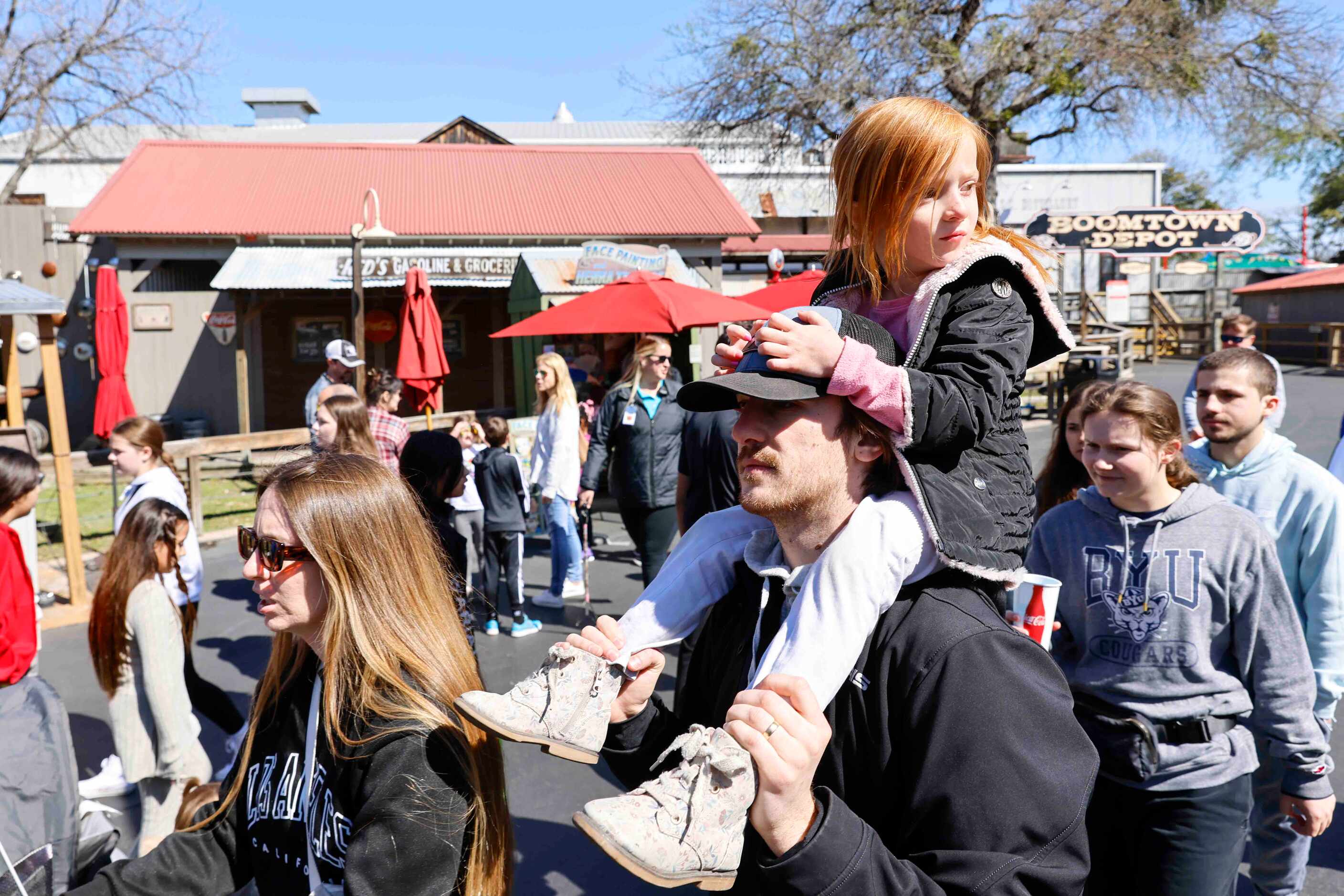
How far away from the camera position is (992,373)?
159 centimetres

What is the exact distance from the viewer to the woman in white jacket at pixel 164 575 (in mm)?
4668

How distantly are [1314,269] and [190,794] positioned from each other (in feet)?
131

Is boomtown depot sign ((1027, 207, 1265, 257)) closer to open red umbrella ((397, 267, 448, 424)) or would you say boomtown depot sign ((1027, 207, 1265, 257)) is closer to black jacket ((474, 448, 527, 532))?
open red umbrella ((397, 267, 448, 424))

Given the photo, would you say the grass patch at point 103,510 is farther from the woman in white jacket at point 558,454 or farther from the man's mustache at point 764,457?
the man's mustache at point 764,457

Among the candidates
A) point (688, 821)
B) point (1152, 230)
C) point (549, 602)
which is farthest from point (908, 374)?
point (1152, 230)

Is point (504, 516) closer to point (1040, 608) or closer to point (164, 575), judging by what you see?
point (164, 575)

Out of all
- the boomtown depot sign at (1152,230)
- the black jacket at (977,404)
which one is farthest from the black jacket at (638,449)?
the boomtown depot sign at (1152,230)

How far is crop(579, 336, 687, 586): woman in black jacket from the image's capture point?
22.1 feet

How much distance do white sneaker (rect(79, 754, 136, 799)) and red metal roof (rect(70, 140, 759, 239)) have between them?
55.1 ft

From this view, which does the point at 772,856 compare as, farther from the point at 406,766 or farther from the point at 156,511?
the point at 156,511

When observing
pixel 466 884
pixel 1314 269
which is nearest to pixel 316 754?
pixel 466 884

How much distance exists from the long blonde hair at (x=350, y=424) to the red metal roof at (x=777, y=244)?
70.4 ft

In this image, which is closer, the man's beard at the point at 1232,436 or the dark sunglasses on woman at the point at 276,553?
the dark sunglasses on woman at the point at 276,553

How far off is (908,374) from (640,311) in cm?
826
